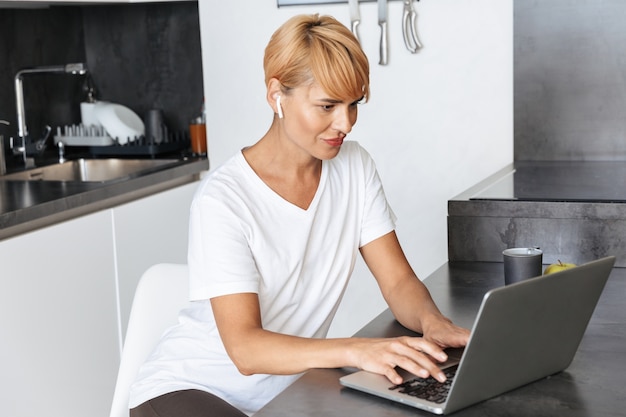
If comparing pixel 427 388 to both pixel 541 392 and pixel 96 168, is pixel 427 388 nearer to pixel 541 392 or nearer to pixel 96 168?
pixel 541 392

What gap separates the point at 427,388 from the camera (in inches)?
50.3

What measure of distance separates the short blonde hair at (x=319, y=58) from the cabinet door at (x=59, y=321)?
1.09m

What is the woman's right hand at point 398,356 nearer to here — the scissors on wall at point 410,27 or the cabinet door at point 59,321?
the cabinet door at point 59,321

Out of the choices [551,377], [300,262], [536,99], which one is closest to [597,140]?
[536,99]

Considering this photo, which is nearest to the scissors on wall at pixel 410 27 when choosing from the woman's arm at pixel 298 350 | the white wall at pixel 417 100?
the white wall at pixel 417 100

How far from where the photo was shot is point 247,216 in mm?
1642

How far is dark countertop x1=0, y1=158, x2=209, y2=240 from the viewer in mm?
2418

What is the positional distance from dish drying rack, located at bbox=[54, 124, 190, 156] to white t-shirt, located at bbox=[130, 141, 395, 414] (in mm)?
1626

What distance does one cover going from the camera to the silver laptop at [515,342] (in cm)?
117

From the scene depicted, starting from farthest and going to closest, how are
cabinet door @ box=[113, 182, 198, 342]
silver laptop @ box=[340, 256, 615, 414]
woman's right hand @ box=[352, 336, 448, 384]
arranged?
cabinet door @ box=[113, 182, 198, 342] → woman's right hand @ box=[352, 336, 448, 384] → silver laptop @ box=[340, 256, 615, 414]

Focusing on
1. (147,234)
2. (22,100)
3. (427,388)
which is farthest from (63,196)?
(427,388)

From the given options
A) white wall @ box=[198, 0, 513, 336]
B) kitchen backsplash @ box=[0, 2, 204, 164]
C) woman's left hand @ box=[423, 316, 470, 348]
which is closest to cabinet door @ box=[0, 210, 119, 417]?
white wall @ box=[198, 0, 513, 336]

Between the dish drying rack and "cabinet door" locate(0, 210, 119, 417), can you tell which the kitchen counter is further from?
the dish drying rack

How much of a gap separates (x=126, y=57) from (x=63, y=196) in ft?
3.96
